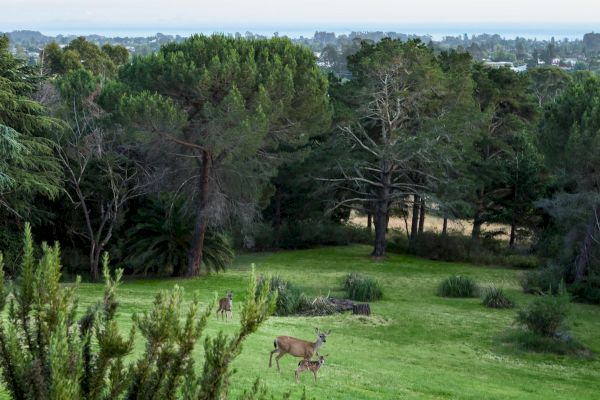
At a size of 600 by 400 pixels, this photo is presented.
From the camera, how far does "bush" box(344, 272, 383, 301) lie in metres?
26.4

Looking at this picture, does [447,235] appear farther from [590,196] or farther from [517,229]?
[590,196]

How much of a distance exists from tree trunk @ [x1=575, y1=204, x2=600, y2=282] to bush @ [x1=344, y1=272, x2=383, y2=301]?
7823 millimetres

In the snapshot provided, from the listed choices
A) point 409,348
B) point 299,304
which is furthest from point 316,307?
point 409,348

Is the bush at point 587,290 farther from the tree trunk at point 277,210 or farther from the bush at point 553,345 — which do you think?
the tree trunk at point 277,210

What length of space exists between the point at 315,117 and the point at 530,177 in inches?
525

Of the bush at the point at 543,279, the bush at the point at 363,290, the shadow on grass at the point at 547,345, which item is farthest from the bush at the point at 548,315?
the bush at the point at 543,279

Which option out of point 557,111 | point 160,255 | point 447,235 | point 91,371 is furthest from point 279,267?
point 91,371

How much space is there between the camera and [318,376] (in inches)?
526

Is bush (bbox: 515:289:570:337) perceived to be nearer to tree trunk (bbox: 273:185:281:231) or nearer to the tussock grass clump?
the tussock grass clump

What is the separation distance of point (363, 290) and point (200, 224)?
6729mm

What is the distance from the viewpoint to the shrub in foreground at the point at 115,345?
5.47m

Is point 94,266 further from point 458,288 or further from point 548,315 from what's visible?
point 548,315

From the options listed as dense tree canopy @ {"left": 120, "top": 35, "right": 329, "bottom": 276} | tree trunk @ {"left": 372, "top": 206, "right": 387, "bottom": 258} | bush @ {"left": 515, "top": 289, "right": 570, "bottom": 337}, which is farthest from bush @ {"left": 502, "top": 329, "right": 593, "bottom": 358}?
tree trunk @ {"left": 372, "top": 206, "right": 387, "bottom": 258}

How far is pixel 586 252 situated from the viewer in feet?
96.7
